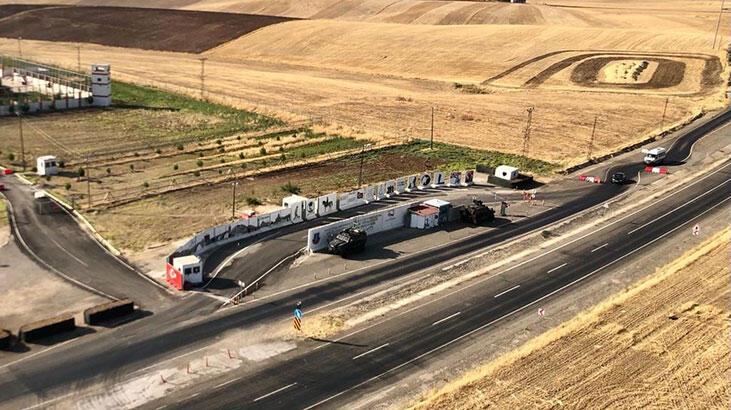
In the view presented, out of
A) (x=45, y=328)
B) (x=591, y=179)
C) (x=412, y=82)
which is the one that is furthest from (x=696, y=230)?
(x=412, y=82)

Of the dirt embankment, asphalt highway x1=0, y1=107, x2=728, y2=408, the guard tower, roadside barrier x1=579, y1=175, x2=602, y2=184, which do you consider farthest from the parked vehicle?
the dirt embankment

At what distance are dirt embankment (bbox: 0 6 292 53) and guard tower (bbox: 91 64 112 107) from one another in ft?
228

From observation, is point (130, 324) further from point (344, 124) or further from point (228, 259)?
point (344, 124)

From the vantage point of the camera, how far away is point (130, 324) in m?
38.6

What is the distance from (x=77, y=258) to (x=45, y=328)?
11456 millimetres

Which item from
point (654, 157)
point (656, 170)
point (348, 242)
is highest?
point (654, 157)

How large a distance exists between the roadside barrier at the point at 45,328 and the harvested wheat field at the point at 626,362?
65.9ft

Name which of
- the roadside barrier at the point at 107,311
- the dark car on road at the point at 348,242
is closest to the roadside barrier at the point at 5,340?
the roadside barrier at the point at 107,311

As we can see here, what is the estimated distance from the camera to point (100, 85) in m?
101

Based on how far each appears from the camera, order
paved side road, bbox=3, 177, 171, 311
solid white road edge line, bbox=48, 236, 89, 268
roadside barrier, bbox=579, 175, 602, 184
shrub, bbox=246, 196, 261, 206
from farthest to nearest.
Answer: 1. roadside barrier, bbox=579, 175, 602, 184
2. shrub, bbox=246, 196, 261, 206
3. solid white road edge line, bbox=48, 236, 89, 268
4. paved side road, bbox=3, 177, 171, 311

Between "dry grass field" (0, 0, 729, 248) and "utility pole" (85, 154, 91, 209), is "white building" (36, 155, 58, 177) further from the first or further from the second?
"dry grass field" (0, 0, 729, 248)

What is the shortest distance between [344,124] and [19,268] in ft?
184

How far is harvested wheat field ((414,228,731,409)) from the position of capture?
3206 cm

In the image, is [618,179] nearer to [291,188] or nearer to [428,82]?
[291,188]
